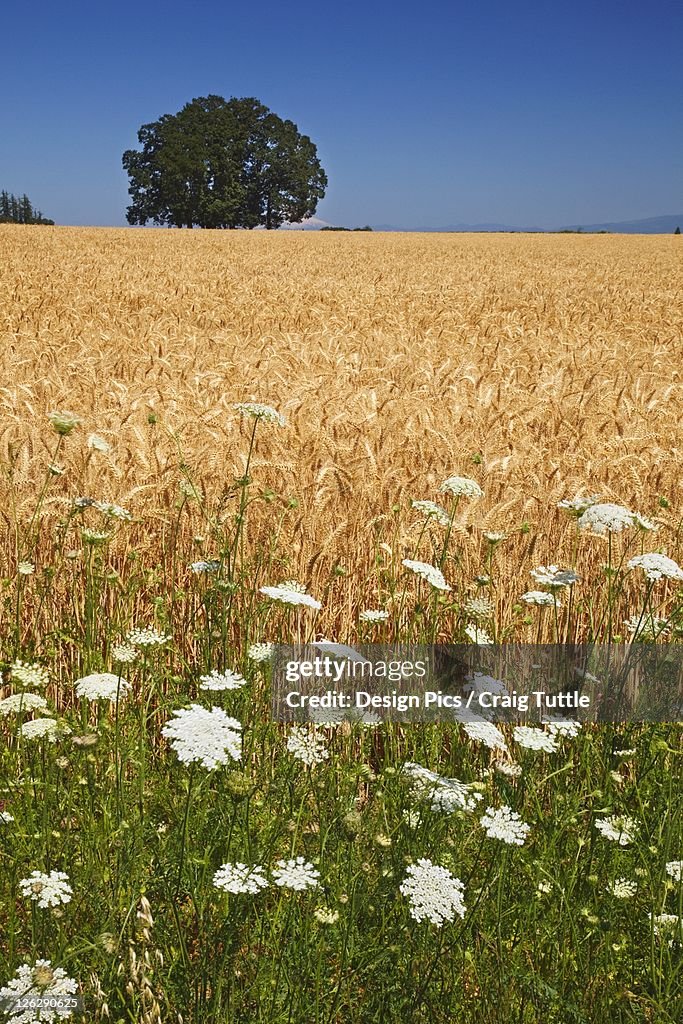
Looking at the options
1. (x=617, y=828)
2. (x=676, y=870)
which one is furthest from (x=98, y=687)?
(x=676, y=870)

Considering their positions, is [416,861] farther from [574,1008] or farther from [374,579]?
[374,579]

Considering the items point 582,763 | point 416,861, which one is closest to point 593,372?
point 582,763

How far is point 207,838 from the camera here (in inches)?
82.7

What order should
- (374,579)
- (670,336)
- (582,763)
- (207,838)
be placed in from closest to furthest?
(207,838) < (582,763) < (374,579) < (670,336)

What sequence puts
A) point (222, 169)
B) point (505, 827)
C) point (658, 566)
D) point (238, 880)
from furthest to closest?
point (222, 169) → point (658, 566) → point (505, 827) → point (238, 880)

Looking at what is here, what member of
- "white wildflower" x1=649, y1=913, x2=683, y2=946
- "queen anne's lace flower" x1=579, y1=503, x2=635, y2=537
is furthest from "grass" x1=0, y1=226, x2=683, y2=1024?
"queen anne's lace flower" x1=579, y1=503, x2=635, y2=537

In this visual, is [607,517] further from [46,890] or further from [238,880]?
[46,890]

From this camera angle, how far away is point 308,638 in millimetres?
3309

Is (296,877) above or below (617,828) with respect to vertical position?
above

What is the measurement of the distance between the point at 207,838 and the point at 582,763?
1.13 metres

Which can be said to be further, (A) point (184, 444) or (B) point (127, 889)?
(A) point (184, 444)

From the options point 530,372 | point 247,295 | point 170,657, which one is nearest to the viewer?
point 170,657

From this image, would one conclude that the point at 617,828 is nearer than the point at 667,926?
No

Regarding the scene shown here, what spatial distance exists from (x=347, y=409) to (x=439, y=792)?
3.71m
